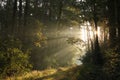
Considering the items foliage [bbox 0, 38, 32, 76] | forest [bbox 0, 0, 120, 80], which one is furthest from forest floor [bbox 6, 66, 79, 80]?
foliage [bbox 0, 38, 32, 76]

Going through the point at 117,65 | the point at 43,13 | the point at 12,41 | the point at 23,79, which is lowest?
the point at 23,79

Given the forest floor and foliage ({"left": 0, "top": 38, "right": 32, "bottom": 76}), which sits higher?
foliage ({"left": 0, "top": 38, "right": 32, "bottom": 76})

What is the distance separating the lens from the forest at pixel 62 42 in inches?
500

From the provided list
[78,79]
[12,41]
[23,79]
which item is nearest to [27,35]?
[12,41]

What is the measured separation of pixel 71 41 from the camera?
1920cm

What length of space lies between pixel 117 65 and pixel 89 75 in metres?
1.58

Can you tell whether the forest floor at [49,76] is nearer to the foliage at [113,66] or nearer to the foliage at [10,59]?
the foliage at [10,59]

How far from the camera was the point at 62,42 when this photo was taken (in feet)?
124

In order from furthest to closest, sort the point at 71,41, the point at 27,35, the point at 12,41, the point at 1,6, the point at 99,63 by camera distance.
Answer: the point at 1,6 → the point at 27,35 → the point at 71,41 → the point at 99,63 → the point at 12,41

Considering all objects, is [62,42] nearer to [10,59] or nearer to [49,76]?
[49,76]

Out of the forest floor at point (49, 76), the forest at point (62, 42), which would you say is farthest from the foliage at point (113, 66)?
the forest floor at point (49, 76)

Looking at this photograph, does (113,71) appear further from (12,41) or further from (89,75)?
(12,41)

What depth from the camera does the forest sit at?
12.7 m

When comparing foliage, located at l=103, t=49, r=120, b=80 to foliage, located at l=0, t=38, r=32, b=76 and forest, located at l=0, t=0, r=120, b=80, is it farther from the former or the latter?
foliage, located at l=0, t=38, r=32, b=76
